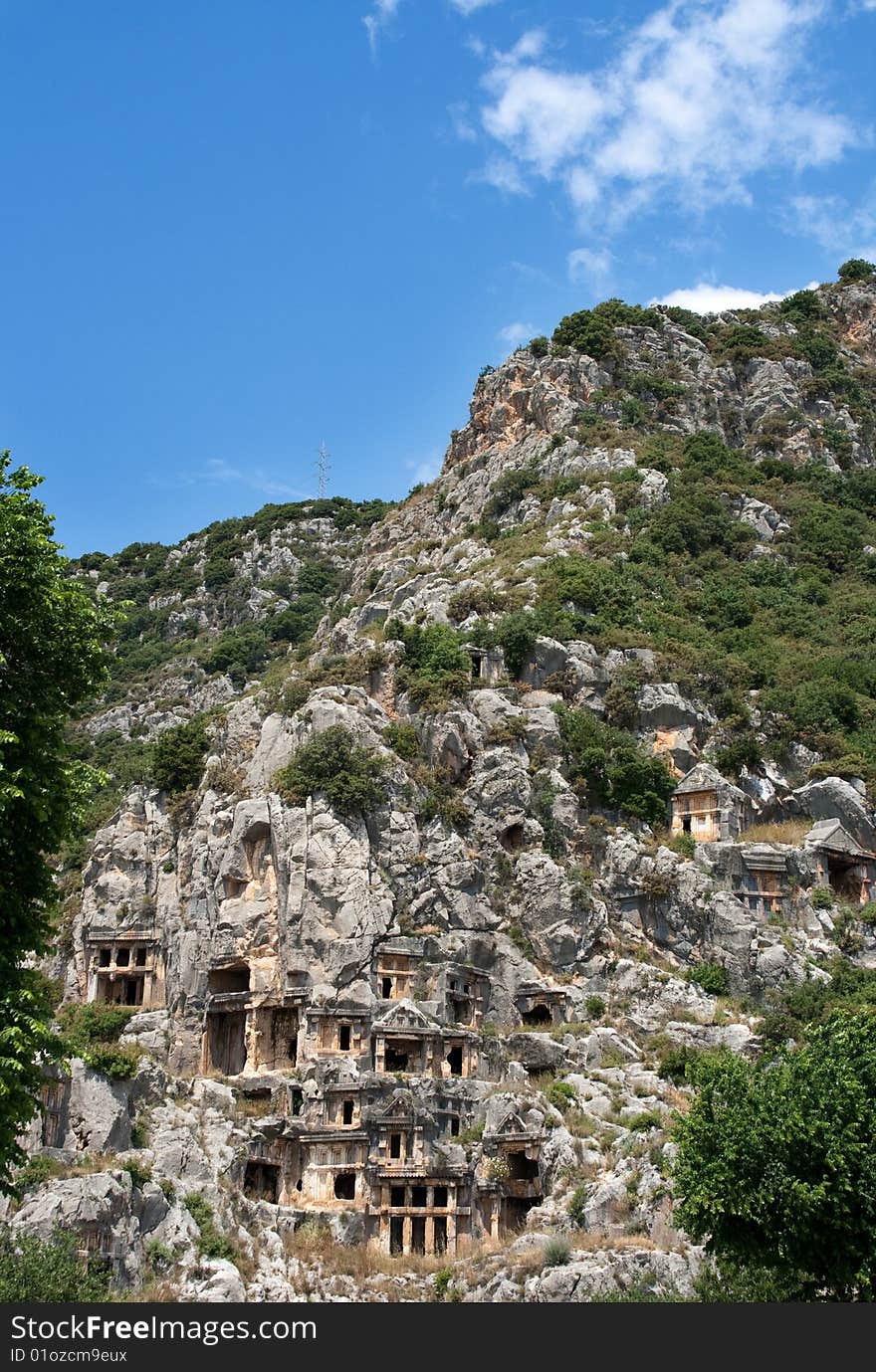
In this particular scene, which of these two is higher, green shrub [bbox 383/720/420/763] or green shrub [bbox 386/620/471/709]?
green shrub [bbox 386/620/471/709]

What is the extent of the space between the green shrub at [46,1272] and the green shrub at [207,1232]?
5.33 m

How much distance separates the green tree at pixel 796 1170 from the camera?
105ft

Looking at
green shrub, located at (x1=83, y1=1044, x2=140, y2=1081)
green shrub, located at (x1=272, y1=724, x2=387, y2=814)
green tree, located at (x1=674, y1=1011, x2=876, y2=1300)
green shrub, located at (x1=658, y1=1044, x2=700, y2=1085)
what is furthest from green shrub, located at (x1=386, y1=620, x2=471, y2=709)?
green tree, located at (x1=674, y1=1011, x2=876, y2=1300)

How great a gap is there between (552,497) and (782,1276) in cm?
6549

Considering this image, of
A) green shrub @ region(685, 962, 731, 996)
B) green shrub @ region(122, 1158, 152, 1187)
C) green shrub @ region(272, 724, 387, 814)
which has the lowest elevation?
green shrub @ region(122, 1158, 152, 1187)

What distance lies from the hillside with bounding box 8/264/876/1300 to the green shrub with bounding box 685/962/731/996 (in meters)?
0.15

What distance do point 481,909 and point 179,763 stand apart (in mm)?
19541

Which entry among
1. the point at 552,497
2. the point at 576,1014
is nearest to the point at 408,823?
the point at 576,1014

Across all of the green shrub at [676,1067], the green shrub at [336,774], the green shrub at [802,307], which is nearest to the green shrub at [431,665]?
the green shrub at [336,774]

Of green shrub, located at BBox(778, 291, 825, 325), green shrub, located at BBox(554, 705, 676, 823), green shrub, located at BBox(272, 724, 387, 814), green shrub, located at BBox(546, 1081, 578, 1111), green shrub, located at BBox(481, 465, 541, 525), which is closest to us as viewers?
green shrub, located at BBox(546, 1081, 578, 1111)

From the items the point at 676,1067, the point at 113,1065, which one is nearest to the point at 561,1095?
the point at 676,1067

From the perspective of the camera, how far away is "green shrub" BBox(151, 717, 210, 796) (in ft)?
229

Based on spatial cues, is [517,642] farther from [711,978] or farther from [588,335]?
[588,335]

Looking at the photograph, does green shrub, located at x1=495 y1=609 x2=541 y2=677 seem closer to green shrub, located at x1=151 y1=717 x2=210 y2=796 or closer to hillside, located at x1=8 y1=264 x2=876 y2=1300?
hillside, located at x1=8 y1=264 x2=876 y2=1300
